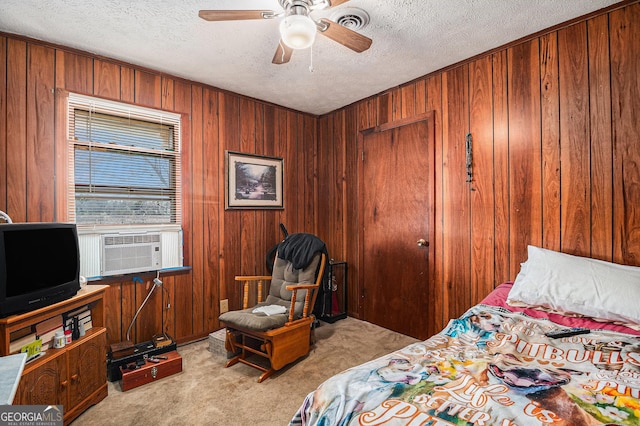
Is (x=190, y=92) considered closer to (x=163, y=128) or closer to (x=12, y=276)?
(x=163, y=128)

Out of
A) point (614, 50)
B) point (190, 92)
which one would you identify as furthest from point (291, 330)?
point (614, 50)

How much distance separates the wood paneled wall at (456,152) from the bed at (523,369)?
574 mm

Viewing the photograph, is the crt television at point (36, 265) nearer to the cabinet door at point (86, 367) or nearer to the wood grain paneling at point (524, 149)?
the cabinet door at point (86, 367)

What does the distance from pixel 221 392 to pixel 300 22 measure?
2.47 metres

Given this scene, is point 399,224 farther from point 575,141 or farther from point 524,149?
point 575,141

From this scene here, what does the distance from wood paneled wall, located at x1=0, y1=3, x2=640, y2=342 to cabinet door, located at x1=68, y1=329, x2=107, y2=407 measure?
58 cm

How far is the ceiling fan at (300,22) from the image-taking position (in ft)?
5.49

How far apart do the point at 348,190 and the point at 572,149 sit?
231cm

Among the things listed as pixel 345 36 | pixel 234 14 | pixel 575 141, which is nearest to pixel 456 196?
pixel 575 141

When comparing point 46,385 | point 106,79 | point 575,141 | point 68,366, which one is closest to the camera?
point 46,385

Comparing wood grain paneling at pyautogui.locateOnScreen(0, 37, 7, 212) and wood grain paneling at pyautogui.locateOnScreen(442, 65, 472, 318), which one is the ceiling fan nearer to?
wood grain paneling at pyautogui.locateOnScreen(442, 65, 472, 318)

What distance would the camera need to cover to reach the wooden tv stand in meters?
1.75

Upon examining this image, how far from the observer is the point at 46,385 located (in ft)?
6.12

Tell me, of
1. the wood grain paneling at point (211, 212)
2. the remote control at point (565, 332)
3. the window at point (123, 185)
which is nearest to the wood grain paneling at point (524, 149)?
the remote control at point (565, 332)
